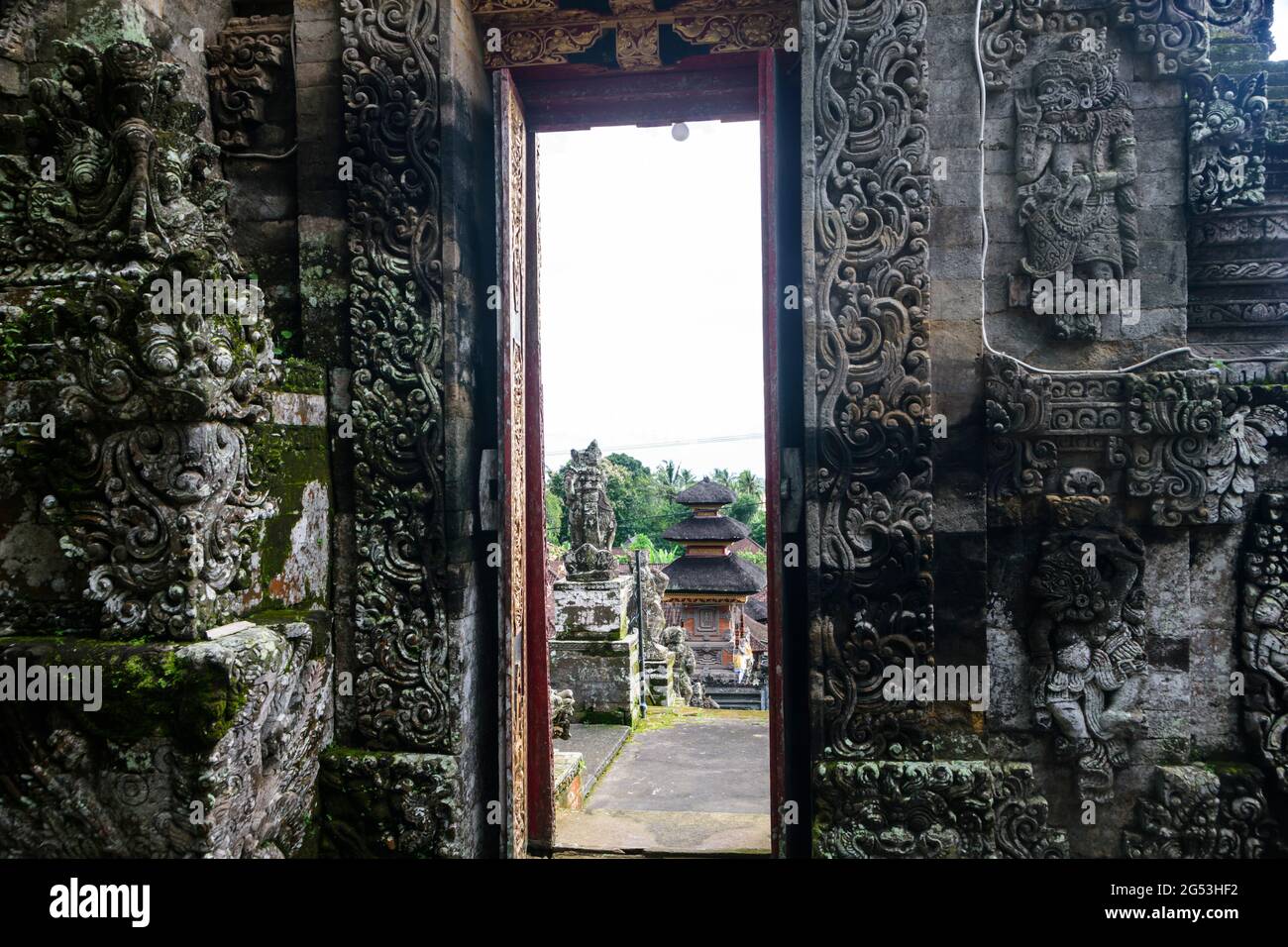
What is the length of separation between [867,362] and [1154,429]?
149 centimetres

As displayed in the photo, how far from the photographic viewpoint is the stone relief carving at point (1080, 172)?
4.53m

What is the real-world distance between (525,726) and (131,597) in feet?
7.87

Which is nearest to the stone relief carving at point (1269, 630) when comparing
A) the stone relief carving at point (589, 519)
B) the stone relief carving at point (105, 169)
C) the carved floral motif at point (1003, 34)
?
the carved floral motif at point (1003, 34)

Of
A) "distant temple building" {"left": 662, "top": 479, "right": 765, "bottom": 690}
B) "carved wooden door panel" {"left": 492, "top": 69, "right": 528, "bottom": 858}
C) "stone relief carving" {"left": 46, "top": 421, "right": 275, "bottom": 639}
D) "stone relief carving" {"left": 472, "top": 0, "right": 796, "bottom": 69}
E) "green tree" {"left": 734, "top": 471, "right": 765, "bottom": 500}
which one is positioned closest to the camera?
"stone relief carving" {"left": 46, "top": 421, "right": 275, "bottom": 639}

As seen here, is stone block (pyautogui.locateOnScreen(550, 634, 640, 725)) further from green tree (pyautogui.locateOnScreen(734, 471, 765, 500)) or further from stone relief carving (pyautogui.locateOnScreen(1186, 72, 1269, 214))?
green tree (pyautogui.locateOnScreen(734, 471, 765, 500))

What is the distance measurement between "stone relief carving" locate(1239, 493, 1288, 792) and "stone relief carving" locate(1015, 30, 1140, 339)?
1333 mm

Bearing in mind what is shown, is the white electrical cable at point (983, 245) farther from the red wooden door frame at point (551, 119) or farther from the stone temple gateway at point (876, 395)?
the red wooden door frame at point (551, 119)

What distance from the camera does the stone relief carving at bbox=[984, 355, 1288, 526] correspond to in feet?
14.5

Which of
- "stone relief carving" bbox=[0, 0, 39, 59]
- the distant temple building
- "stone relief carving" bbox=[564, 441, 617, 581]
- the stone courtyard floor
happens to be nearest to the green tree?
Result: the distant temple building

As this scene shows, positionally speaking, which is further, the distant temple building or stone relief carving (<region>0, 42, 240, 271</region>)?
the distant temple building

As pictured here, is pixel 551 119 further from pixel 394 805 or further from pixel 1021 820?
pixel 1021 820

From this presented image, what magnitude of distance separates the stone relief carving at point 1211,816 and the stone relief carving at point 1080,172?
7.75ft

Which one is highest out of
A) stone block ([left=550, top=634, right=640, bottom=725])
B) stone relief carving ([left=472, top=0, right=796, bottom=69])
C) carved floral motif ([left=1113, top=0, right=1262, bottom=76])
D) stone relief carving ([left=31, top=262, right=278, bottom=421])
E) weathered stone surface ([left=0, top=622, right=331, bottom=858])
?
stone relief carving ([left=472, top=0, right=796, bottom=69])

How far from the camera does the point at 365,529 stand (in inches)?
186
